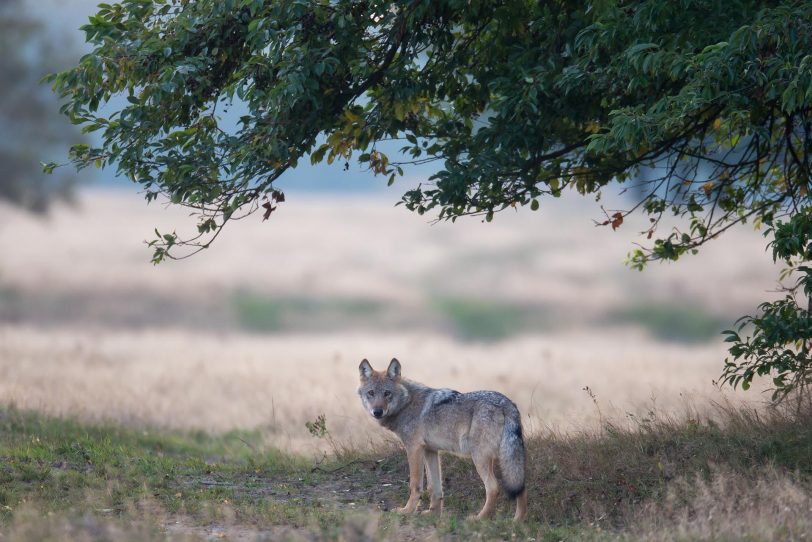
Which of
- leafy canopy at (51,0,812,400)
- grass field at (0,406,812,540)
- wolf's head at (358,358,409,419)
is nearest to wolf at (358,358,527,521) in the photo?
wolf's head at (358,358,409,419)

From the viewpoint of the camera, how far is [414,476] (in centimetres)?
1157

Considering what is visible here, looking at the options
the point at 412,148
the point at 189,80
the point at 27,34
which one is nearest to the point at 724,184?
the point at 412,148

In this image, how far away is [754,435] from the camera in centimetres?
1229

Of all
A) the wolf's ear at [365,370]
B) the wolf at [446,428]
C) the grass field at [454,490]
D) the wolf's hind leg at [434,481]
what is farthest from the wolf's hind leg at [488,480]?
the wolf's ear at [365,370]

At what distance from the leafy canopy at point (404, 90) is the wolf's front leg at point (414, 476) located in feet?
11.0

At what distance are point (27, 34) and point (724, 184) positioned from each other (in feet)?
168

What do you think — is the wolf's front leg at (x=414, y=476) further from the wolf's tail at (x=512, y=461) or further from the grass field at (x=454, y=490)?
the wolf's tail at (x=512, y=461)

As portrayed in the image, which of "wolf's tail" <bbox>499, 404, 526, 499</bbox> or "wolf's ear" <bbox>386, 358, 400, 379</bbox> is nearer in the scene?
"wolf's tail" <bbox>499, 404, 526, 499</bbox>

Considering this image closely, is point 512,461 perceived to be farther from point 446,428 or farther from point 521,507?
point 446,428

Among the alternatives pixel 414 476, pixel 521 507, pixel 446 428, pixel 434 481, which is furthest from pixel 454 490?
pixel 521 507

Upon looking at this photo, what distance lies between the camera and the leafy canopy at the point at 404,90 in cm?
1117

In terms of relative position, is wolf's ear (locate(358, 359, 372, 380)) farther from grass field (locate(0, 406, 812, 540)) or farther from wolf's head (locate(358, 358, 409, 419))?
grass field (locate(0, 406, 812, 540))

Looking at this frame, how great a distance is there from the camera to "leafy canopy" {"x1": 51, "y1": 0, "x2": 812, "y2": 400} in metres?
11.2

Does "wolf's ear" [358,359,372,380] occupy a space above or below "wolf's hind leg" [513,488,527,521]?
above
